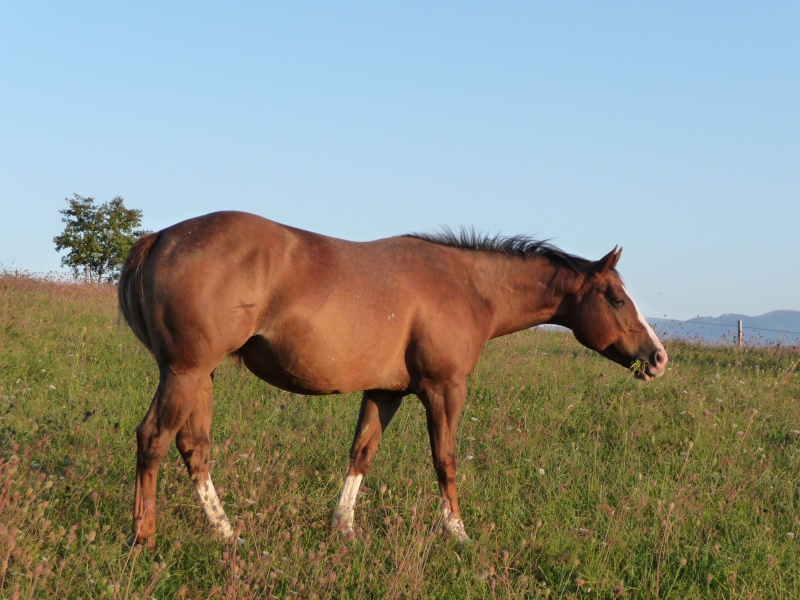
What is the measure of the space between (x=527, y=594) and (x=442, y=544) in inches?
28.9

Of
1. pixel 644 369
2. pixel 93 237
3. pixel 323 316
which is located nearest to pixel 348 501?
pixel 323 316

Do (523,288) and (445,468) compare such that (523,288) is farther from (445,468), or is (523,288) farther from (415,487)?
(415,487)

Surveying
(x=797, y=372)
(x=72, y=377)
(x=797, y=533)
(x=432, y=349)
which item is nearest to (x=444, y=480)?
(x=432, y=349)

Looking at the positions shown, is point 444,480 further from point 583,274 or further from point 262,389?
point 262,389

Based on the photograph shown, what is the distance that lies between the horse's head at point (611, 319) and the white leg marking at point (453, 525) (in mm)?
2026

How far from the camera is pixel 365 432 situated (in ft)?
18.4

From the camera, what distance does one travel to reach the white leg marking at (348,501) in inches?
204

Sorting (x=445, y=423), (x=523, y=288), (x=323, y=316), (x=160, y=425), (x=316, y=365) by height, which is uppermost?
(x=523, y=288)

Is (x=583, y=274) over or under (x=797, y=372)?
over

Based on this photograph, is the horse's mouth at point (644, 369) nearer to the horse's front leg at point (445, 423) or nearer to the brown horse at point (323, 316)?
the brown horse at point (323, 316)

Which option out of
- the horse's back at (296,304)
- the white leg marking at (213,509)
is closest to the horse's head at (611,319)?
the horse's back at (296,304)

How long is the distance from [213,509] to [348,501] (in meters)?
1.00

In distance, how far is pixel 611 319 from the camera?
20.4ft

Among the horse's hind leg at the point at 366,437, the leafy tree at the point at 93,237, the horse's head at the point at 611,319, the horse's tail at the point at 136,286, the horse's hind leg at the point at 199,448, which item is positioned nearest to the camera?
the horse's tail at the point at 136,286
